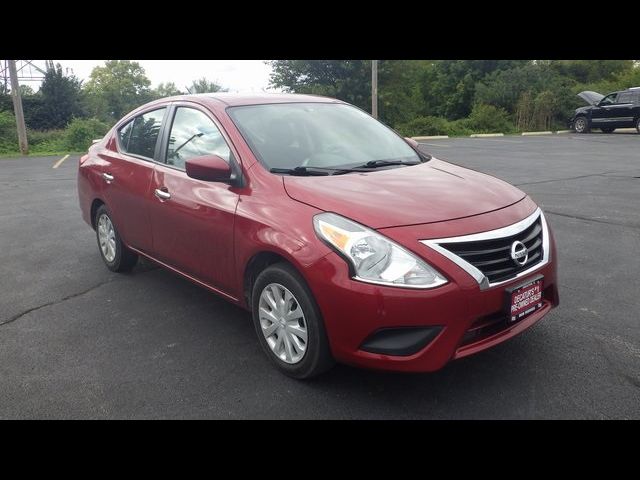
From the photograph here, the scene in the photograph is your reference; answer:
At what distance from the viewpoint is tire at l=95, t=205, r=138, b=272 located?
17.0ft

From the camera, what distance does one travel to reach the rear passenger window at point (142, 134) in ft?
15.3

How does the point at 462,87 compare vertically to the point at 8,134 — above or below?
above

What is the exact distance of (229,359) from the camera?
11.7ft

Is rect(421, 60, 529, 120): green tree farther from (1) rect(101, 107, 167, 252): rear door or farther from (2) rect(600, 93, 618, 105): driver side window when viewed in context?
(1) rect(101, 107, 167, 252): rear door

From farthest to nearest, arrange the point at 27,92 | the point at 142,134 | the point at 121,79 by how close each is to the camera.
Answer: the point at 121,79
the point at 27,92
the point at 142,134

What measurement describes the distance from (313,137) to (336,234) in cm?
127

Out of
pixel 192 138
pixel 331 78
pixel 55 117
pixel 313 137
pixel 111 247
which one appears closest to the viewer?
pixel 313 137

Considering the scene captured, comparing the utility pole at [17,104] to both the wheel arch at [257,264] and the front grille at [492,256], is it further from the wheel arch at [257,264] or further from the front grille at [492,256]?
the front grille at [492,256]

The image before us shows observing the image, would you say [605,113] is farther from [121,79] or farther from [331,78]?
[121,79]

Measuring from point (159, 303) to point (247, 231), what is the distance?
1590mm

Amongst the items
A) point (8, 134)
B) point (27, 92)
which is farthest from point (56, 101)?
point (8, 134)

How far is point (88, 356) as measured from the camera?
12.0ft
